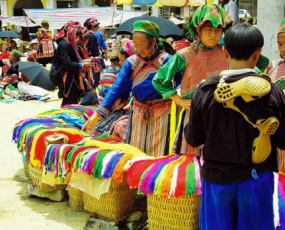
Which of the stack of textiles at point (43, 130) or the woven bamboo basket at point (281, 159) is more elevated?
the woven bamboo basket at point (281, 159)

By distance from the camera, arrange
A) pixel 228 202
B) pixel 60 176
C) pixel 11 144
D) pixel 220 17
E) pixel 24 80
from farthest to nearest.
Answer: pixel 24 80, pixel 11 144, pixel 60 176, pixel 220 17, pixel 228 202

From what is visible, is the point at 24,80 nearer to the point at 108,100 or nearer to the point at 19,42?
the point at 108,100

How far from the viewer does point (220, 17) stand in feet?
10.5

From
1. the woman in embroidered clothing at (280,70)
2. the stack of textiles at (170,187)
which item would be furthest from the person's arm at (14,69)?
Answer: the woman in embroidered clothing at (280,70)

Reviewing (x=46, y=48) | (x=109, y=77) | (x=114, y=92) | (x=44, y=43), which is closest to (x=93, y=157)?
(x=114, y=92)

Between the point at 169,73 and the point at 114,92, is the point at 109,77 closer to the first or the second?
the point at 114,92

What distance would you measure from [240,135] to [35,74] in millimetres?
9224

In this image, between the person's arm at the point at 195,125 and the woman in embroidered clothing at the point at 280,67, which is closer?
the person's arm at the point at 195,125

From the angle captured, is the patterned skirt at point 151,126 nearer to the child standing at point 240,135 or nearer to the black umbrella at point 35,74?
the child standing at point 240,135

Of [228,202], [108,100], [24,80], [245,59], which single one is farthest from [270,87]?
[24,80]

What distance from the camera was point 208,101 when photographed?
212 cm

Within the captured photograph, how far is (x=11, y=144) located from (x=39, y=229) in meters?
2.93

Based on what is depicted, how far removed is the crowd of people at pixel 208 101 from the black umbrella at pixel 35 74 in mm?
4877

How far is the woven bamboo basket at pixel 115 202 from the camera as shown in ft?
12.1
